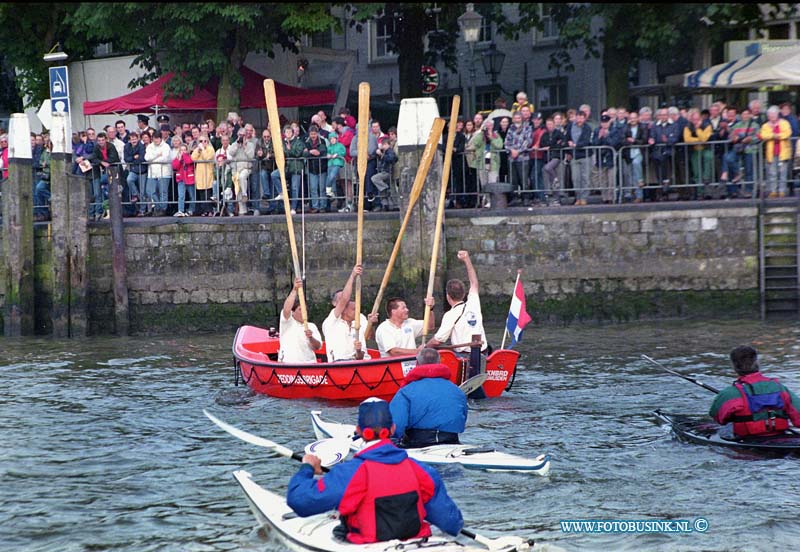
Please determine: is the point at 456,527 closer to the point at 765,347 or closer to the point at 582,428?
the point at 582,428

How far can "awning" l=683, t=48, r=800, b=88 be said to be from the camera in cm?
2127

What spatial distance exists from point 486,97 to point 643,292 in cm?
1448

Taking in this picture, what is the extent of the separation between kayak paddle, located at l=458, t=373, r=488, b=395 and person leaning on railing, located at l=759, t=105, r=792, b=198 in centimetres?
841

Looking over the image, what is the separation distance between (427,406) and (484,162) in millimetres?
10690

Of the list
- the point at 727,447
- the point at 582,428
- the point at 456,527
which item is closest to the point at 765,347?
the point at 582,428

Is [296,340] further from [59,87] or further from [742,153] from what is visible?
[742,153]

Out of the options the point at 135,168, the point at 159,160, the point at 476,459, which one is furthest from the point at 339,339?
the point at 135,168

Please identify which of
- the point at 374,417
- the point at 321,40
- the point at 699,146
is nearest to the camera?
the point at 374,417

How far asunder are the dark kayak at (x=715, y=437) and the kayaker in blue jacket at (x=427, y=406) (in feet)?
8.13

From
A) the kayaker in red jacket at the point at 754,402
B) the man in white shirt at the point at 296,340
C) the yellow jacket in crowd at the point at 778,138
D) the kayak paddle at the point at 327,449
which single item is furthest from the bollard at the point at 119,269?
the kayaker in red jacket at the point at 754,402

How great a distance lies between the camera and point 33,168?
2227 centimetres

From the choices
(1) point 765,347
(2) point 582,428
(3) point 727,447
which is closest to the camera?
(3) point 727,447

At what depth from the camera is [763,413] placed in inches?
434

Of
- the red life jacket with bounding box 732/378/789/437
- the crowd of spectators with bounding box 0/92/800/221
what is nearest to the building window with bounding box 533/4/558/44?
the crowd of spectators with bounding box 0/92/800/221
